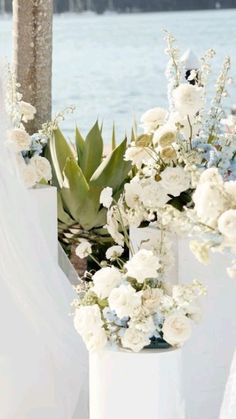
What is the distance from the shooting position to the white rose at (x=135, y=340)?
2.92 meters

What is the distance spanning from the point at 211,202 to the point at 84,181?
246 cm

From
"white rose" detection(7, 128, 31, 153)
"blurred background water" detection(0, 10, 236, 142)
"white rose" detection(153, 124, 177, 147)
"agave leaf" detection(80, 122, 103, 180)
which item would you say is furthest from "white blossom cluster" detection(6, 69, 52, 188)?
"blurred background water" detection(0, 10, 236, 142)

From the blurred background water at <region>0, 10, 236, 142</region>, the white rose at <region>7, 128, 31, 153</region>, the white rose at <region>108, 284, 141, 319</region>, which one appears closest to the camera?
the white rose at <region>108, 284, 141, 319</region>

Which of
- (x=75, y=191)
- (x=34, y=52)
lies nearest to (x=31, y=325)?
(x=75, y=191)

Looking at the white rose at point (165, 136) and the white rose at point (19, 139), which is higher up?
the white rose at point (165, 136)

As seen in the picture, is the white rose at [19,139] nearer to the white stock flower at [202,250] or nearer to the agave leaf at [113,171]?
the white stock flower at [202,250]

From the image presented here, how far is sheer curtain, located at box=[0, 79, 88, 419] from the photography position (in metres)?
3.45

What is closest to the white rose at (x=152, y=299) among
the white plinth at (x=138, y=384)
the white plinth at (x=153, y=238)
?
the white plinth at (x=138, y=384)

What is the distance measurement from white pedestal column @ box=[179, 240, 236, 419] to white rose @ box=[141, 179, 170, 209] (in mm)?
172

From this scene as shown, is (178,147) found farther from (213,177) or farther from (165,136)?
(213,177)

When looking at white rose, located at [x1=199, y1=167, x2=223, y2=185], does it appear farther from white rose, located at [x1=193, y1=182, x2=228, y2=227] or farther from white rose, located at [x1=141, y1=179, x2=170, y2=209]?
white rose, located at [x1=141, y1=179, x2=170, y2=209]

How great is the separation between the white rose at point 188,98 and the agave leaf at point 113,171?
1641 mm

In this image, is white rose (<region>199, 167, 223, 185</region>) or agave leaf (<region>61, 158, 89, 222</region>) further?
agave leaf (<region>61, 158, 89, 222</region>)

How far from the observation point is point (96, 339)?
9.70 ft
